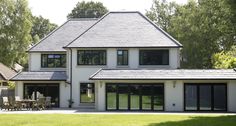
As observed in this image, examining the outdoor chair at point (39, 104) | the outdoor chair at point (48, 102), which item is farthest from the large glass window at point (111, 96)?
the outdoor chair at point (39, 104)

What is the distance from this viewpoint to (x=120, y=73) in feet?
130

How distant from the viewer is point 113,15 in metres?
46.2

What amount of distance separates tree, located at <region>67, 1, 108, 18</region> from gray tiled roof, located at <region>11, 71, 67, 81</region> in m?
46.0

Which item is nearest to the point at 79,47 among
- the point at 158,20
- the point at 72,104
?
the point at 72,104

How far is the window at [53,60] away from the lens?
45.6m

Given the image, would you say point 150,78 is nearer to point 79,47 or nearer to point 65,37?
point 79,47

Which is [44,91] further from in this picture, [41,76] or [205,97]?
[205,97]

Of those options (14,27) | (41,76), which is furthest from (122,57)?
(14,27)

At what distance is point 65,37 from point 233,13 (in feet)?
73.9

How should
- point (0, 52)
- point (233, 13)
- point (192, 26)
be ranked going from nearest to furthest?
point (233, 13)
point (192, 26)
point (0, 52)

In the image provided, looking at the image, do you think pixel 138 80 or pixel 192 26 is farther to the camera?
pixel 192 26

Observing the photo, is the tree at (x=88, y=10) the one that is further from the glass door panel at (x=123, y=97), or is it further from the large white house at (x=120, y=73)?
the glass door panel at (x=123, y=97)

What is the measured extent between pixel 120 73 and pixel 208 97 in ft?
24.5

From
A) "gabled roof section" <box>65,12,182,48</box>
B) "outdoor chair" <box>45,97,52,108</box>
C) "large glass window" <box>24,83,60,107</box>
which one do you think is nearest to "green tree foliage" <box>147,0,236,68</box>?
"gabled roof section" <box>65,12,182,48</box>
